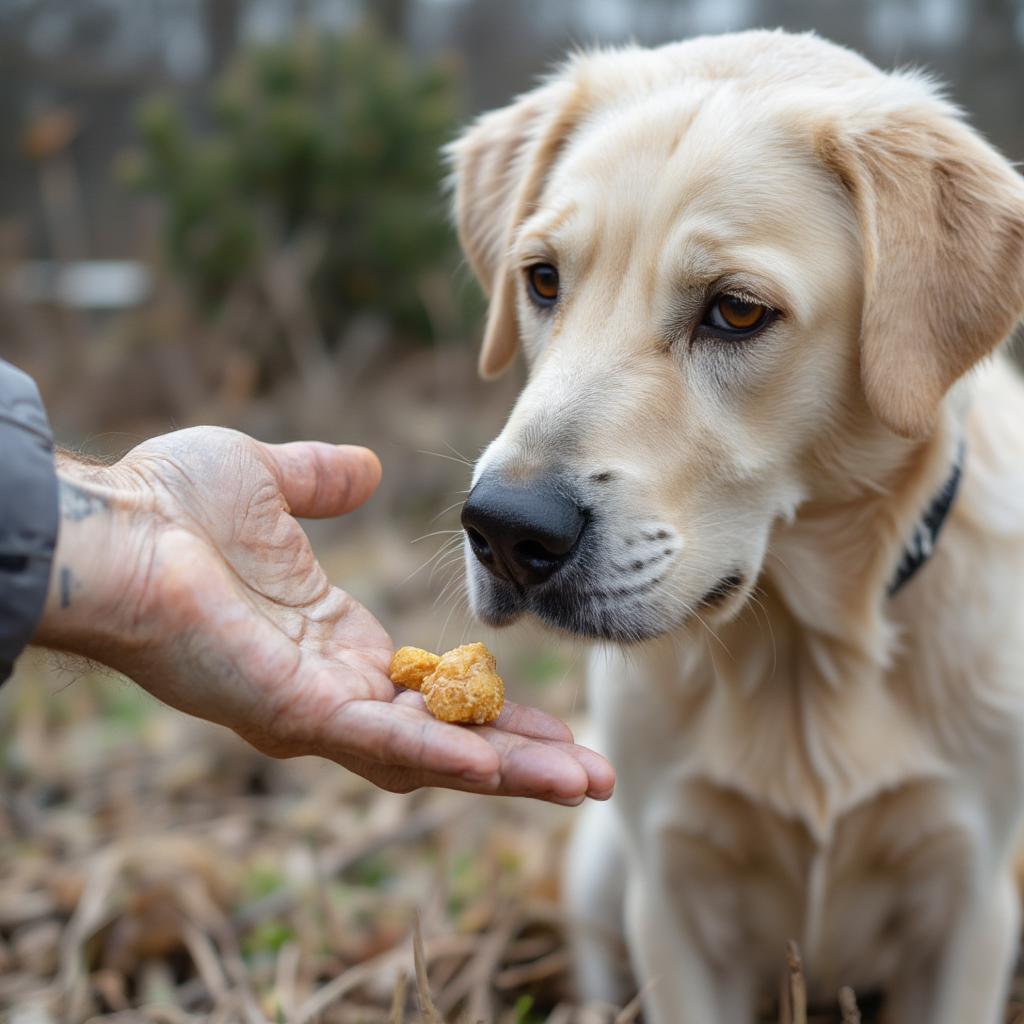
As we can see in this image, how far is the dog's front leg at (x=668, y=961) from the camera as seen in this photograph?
9.40ft

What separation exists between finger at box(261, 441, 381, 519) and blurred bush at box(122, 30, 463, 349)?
4.52 m

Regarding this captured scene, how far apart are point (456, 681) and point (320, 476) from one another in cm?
56

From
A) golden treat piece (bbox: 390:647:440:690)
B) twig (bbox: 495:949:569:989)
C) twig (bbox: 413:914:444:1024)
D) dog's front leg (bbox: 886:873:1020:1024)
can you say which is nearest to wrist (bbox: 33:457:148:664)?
golden treat piece (bbox: 390:647:440:690)

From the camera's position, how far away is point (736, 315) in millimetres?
2268

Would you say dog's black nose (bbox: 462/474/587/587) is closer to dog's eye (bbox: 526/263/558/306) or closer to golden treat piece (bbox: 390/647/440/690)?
golden treat piece (bbox: 390/647/440/690)

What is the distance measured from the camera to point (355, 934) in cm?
338

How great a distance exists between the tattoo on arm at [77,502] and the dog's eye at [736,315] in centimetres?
115

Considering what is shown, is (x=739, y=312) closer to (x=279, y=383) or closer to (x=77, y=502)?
(x=77, y=502)

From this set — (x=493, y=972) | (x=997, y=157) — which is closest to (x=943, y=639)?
(x=997, y=157)

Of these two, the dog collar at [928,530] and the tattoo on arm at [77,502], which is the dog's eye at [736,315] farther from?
the tattoo on arm at [77,502]

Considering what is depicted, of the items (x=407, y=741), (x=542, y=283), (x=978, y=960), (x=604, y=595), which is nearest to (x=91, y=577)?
(x=407, y=741)

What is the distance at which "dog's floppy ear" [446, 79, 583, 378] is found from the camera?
2.87 m

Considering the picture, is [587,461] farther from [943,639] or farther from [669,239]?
[943,639]

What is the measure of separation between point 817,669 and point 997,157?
44.5 inches
